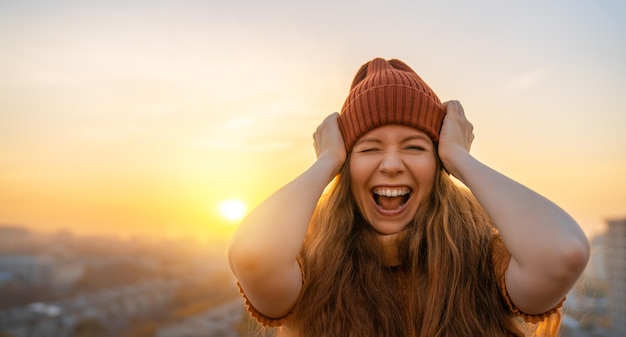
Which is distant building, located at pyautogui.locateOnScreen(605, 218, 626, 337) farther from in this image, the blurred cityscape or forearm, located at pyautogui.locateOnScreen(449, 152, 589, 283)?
forearm, located at pyautogui.locateOnScreen(449, 152, 589, 283)

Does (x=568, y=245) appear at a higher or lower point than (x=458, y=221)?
lower

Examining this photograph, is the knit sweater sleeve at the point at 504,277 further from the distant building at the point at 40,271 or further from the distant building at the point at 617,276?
the distant building at the point at 40,271

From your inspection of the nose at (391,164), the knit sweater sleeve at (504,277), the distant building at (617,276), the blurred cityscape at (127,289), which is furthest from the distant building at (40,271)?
the knit sweater sleeve at (504,277)

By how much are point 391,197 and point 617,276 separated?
2622 centimetres

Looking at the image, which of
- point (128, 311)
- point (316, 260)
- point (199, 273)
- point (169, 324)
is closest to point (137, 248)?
point (199, 273)

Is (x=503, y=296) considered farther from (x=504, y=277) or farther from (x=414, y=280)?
(x=414, y=280)

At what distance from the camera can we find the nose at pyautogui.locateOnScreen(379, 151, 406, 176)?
132 cm

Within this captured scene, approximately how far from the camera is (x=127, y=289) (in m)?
38.6

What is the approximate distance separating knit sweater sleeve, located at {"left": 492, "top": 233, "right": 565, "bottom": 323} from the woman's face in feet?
0.77

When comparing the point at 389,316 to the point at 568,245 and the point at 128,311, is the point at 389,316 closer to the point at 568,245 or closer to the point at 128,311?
the point at 568,245

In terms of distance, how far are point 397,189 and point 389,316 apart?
1.10ft

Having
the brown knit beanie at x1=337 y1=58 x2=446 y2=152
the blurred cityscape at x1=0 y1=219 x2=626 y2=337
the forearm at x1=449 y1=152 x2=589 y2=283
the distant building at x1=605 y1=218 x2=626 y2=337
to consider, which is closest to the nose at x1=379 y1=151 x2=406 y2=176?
the brown knit beanie at x1=337 y1=58 x2=446 y2=152

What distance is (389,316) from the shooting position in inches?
49.1

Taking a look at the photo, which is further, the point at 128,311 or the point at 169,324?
the point at 128,311
